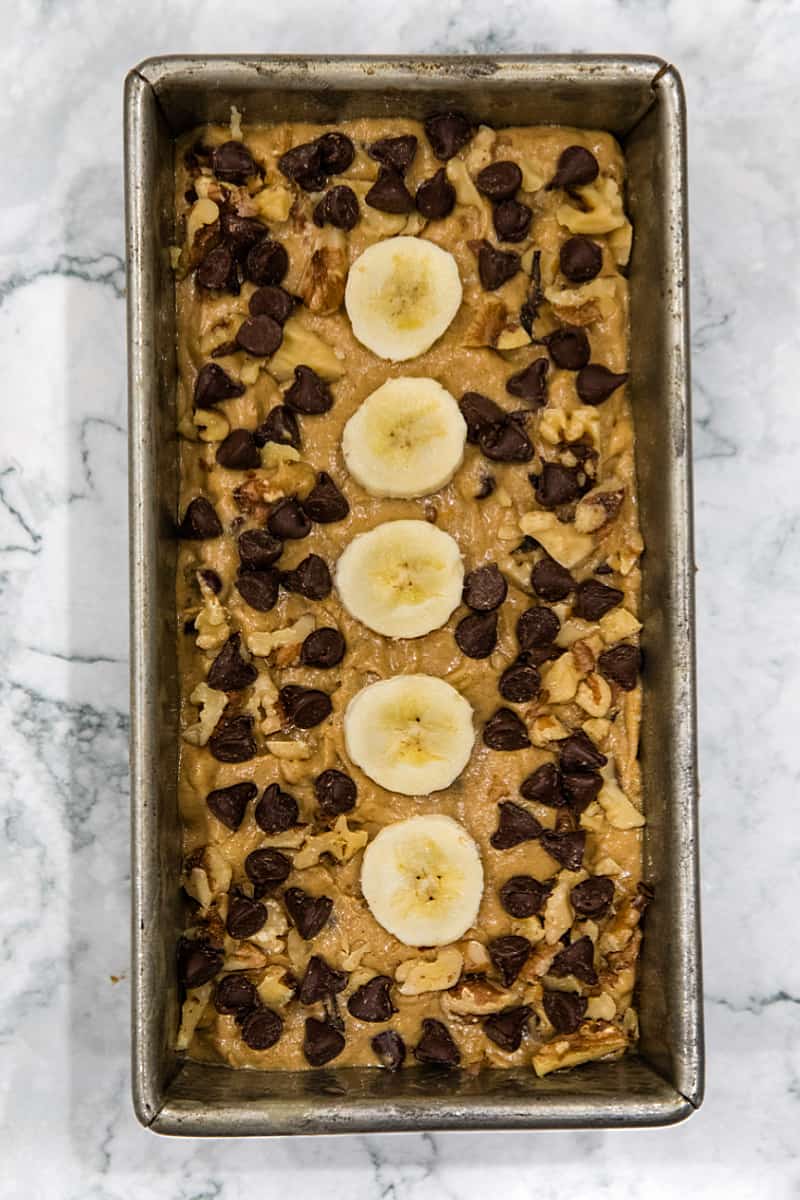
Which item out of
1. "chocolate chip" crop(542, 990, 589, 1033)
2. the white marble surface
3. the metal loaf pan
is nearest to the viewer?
the metal loaf pan

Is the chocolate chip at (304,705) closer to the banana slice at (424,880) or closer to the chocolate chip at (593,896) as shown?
the banana slice at (424,880)

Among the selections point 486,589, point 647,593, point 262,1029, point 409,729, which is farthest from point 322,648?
point 262,1029

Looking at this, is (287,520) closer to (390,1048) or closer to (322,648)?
(322,648)

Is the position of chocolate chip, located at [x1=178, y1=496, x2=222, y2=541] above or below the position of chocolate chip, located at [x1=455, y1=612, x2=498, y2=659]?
above

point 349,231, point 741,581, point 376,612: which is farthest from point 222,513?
point 741,581

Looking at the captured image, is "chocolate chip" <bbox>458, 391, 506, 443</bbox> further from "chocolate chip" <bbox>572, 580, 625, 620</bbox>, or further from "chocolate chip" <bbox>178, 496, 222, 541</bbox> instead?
"chocolate chip" <bbox>178, 496, 222, 541</bbox>

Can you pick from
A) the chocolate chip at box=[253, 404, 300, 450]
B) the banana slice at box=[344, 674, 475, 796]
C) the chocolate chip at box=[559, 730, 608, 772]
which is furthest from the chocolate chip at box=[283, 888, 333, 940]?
the chocolate chip at box=[253, 404, 300, 450]

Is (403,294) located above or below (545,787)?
above
